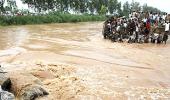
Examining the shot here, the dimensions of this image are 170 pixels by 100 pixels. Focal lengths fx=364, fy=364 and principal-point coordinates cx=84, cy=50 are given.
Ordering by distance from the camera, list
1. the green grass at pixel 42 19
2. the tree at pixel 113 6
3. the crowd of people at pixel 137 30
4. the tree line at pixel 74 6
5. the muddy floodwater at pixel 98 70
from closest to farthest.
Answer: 1. the muddy floodwater at pixel 98 70
2. the crowd of people at pixel 137 30
3. the green grass at pixel 42 19
4. the tree line at pixel 74 6
5. the tree at pixel 113 6

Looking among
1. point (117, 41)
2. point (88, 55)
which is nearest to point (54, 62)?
point (88, 55)

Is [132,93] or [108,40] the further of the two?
[108,40]

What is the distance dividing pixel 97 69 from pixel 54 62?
1.71m

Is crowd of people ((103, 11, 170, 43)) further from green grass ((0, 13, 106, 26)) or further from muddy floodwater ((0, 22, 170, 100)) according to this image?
green grass ((0, 13, 106, 26))

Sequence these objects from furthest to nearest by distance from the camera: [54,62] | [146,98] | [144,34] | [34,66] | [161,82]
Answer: [144,34]
[54,62]
[34,66]
[161,82]
[146,98]

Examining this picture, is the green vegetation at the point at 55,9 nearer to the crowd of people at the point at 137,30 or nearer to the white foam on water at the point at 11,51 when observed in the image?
the crowd of people at the point at 137,30

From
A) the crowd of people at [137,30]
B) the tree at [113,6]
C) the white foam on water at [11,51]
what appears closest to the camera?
the white foam on water at [11,51]

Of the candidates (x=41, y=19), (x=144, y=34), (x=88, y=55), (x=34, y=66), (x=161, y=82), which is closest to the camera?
(x=161, y=82)

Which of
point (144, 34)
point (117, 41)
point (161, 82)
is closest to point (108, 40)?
point (117, 41)

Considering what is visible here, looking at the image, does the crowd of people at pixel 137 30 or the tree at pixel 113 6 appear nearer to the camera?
the crowd of people at pixel 137 30

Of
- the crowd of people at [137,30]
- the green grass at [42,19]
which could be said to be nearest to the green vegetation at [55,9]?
the green grass at [42,19]

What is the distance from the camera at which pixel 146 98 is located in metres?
9.35

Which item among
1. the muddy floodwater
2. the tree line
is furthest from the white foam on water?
the tree line

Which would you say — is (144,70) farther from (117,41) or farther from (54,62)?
(117,41)
